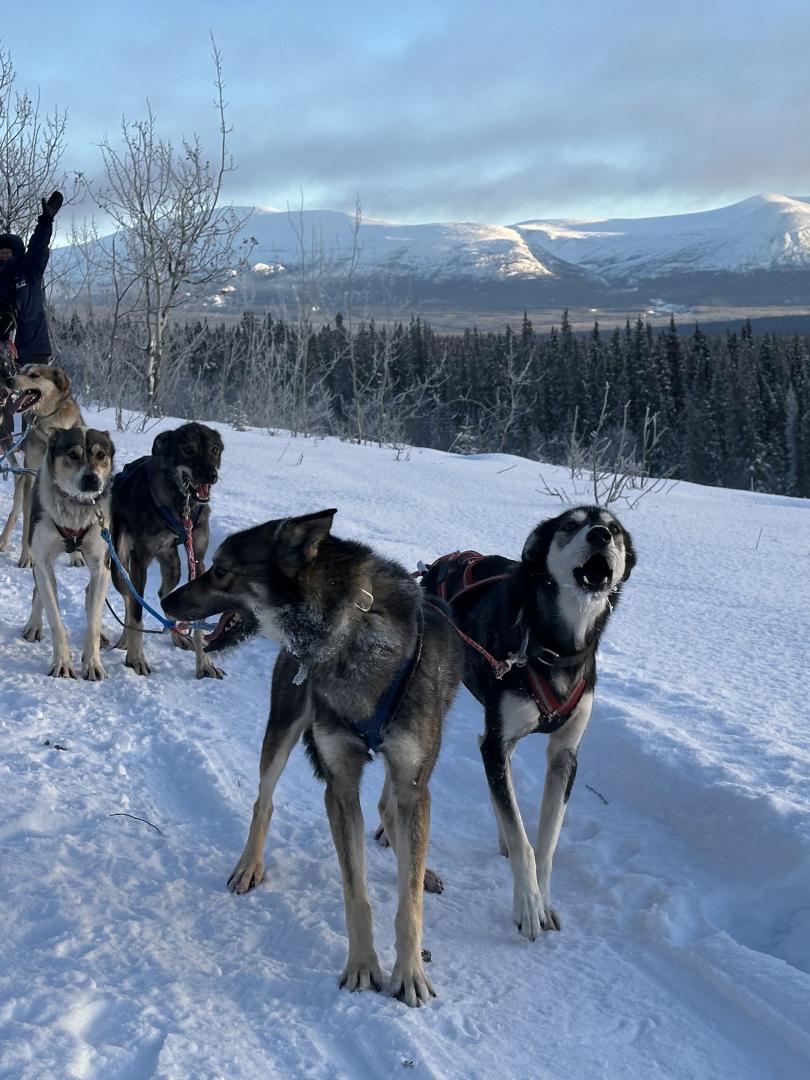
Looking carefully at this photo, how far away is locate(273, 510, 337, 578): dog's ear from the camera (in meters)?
2.82

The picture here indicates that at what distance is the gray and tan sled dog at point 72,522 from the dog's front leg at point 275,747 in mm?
2289

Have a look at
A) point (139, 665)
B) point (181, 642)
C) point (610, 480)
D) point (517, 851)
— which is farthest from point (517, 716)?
point (610, 480)

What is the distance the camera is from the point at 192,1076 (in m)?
2.23

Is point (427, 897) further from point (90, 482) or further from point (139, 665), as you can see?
point (90, 482)

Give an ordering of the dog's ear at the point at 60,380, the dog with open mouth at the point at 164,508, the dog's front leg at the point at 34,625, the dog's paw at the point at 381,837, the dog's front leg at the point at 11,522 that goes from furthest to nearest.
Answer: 1. the dog's front leg at the point at 11,522
2. the dog's ear at the point at 60,380
3. the dog's front leg at the point at 34,625
4. the dog with open mouth at the point at 164,508
5. the dog's paw at the point at 381,837

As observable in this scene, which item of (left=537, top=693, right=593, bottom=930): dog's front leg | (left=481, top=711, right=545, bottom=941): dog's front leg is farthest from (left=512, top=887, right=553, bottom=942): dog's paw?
(left=537, top=693, right=593, bottom=930): dog's front leg

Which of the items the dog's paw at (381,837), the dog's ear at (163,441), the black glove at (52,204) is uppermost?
the black glove at (52,204)

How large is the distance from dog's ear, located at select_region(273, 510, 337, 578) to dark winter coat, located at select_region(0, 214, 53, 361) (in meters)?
6.15

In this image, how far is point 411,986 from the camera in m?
2.65

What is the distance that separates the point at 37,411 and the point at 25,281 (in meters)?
1.46

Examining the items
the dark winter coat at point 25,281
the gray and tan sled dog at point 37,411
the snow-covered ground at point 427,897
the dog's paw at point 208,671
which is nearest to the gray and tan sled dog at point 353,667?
the snow-covered ground at point 427,897

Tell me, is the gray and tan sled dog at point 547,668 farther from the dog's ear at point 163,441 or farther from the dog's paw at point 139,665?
the dog's ear at point 163,441

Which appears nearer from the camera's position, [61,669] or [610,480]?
[61,669]

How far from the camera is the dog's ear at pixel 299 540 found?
2822mm
